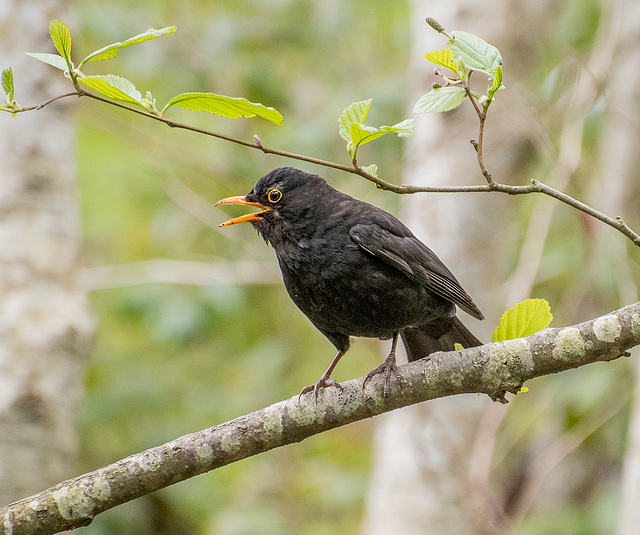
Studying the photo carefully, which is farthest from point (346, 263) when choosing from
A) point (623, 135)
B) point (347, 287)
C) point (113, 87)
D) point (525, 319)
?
point (623, 135)

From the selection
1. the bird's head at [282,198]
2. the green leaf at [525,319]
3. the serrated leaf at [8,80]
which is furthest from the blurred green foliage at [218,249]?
the serrated leaf at [8,80]

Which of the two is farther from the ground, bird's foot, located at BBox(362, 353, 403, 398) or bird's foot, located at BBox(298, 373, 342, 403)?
bird's foot, located at BBox(298, 373, 342, 403)

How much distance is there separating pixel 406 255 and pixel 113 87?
1.76 meters

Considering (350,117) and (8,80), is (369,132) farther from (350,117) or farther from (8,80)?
(8,80)

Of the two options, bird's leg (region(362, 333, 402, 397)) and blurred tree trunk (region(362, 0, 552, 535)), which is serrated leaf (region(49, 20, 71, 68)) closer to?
bird's leg (region(362, 333, 402, 397))

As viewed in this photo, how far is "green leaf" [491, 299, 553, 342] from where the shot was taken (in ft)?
8.46

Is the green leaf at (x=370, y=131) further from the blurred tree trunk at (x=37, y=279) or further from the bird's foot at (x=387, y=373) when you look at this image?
the blurred tree trunk at (x=37, y=279)

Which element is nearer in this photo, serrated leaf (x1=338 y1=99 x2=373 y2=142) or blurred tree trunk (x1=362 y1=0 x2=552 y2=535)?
serrated leaf (x1=338 y1=99 x2=373 y2=142)

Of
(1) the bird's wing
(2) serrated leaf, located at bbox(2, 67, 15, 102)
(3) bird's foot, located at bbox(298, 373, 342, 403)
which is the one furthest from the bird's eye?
(2) serrated leaf, located at bbox(2, 67, 15, 102)

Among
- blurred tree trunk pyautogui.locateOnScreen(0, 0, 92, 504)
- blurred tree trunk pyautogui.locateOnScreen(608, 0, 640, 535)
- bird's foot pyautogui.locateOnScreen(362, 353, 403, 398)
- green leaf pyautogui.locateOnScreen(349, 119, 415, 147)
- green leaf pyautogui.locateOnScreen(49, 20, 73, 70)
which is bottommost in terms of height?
bird's foot pyautogui.locateOnScreen(362, 353, 403, 398)

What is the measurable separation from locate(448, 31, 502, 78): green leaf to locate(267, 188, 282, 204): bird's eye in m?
1.62

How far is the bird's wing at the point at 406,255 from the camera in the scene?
135 inches

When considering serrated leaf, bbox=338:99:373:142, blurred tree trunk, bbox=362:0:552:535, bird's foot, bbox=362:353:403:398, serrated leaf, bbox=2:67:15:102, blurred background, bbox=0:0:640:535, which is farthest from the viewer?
blurred tree trunk, bbox=362:0:552:535

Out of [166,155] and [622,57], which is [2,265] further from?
[622,57]
